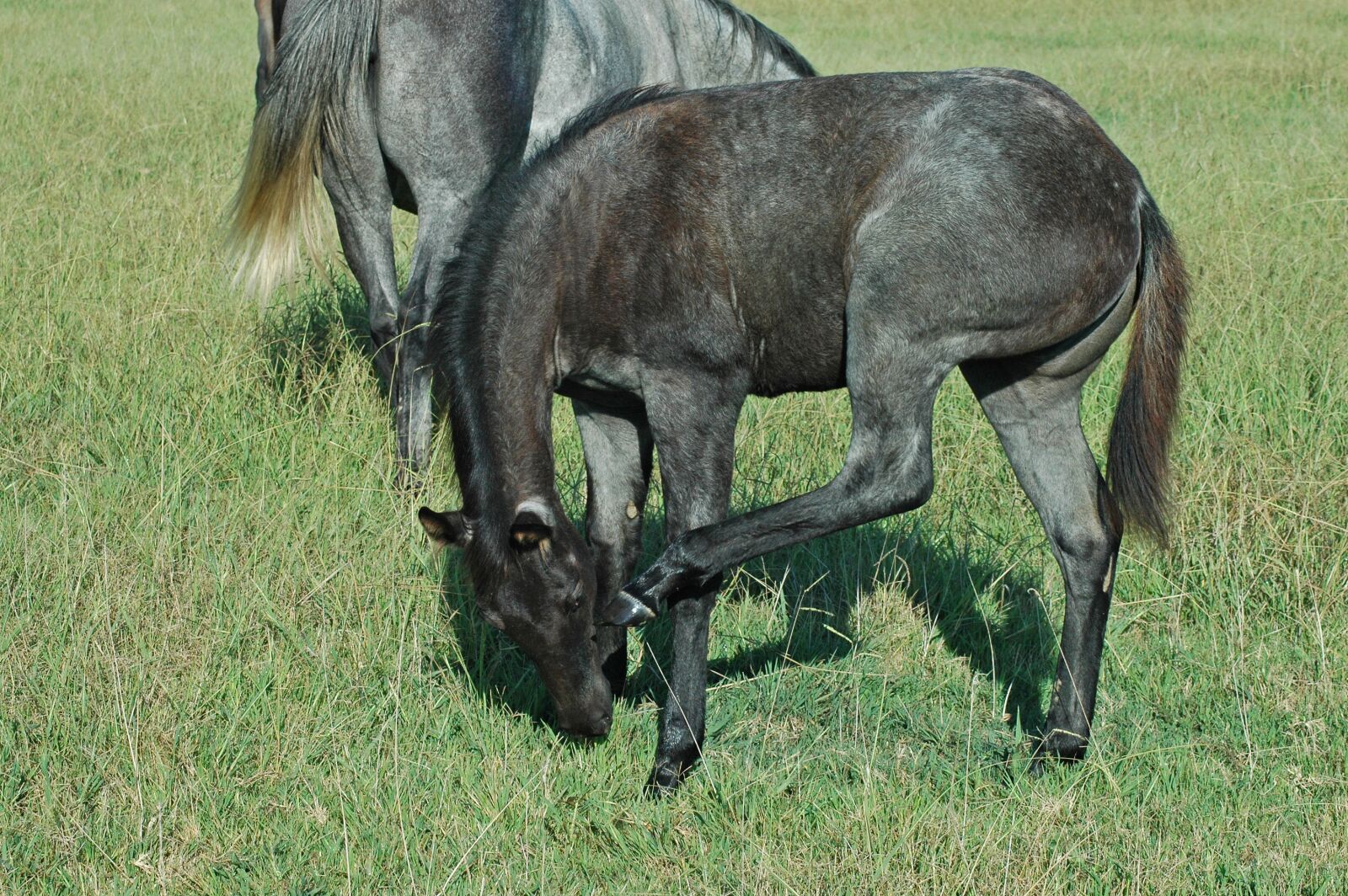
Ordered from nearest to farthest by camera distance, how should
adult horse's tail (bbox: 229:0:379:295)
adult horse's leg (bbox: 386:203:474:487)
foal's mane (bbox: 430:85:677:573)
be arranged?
foal's mane (bbox: 430:85:677:573) < adult horse's tail (bbox: 229:0:379:295) < adult horse's leg (bbox: 386:203:474:487)

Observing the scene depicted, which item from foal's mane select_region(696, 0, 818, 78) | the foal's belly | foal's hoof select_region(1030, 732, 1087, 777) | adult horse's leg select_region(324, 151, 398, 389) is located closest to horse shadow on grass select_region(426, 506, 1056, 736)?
foal's hoof select_region(1030, 732, 1087, 777)

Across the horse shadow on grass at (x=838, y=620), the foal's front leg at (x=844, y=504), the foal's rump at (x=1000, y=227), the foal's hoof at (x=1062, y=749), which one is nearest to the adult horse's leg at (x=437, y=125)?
the horse shadow on grass at (x=838, y=620)

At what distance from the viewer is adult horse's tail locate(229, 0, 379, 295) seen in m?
4.91

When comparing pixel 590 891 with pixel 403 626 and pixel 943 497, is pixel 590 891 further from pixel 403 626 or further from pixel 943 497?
pixel 943 497

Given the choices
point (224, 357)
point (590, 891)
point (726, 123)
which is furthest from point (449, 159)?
point (590, 891)

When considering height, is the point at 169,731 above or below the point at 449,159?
below

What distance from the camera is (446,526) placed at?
3.24m

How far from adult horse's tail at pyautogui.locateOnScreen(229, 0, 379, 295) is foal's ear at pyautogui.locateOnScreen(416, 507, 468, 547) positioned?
236 centimetres

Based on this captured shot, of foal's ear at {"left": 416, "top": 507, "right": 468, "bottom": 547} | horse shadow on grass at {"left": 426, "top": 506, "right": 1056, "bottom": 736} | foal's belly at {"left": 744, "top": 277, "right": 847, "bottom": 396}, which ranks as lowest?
horse shadow on grass at {"left": 426, "top": 506, "right": 1056, "bottom": 736}

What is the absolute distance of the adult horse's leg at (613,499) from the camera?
3830 mm

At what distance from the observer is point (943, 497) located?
4863mm

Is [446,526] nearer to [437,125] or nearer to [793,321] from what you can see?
[793,321]

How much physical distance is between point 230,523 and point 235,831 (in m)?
1.51

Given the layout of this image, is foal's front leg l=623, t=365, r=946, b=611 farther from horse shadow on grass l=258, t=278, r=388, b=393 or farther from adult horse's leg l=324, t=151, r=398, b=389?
horse shadow on grass l=258, t=278, r=388, b=393
